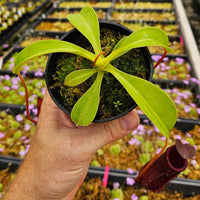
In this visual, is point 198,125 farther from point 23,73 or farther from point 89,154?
point 23,73

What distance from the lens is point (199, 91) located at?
169 centimetres

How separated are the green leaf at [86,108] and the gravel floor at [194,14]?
226 centimetres

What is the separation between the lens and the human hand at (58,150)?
740 millimetres

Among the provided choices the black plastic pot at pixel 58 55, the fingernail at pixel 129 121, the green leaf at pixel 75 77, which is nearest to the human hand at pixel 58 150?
the fingernail at pixel 129 121


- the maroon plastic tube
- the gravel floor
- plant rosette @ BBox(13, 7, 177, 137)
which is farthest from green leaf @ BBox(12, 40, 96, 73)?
the gravel floor

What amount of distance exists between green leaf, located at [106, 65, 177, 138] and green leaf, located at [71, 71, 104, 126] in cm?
11

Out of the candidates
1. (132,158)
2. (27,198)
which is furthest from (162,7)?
(27,198)

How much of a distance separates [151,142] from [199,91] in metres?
0.71


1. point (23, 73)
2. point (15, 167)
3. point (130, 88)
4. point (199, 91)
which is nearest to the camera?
point (130, 88)

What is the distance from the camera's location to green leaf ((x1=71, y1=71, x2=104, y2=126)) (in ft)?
1.63

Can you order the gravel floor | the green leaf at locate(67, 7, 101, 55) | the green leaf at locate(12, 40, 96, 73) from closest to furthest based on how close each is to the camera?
the green leaf at locate(12, 40, 96, 73) < the green leaf at locate(67, 7, 101, 55) < the gravel floor

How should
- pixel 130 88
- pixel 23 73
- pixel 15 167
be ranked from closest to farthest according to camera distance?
pixel 130 88 → pixel 15 167 → pixel 23 73

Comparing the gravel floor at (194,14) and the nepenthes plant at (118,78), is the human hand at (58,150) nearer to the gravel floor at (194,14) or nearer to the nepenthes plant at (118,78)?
the nepenthes plant at (118,78)

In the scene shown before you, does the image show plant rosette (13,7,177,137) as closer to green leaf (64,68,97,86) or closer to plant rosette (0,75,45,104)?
green leaf (64,68,97,86)
